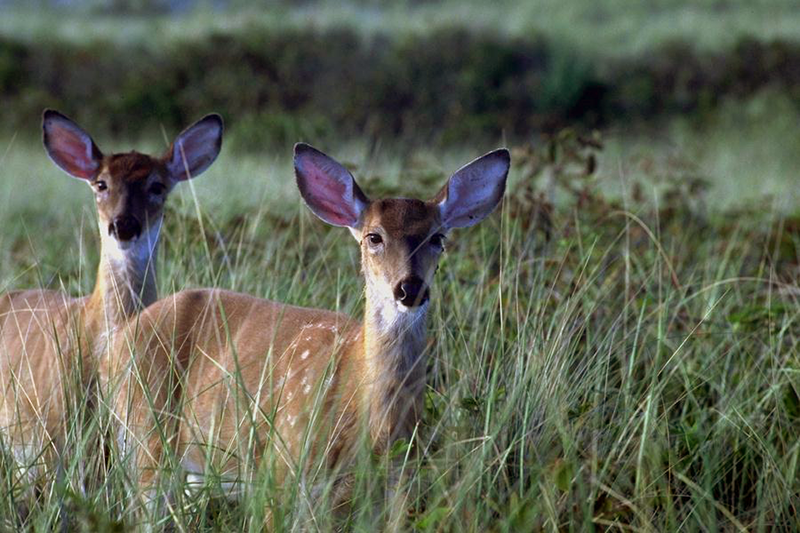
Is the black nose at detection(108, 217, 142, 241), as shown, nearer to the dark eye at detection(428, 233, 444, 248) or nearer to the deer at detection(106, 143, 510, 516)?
the deer at detection(106, 143, 510, 516)

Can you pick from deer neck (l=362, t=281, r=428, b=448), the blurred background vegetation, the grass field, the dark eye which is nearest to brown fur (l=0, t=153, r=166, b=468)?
deer neck (l=362, t=281, r=428, b=448)

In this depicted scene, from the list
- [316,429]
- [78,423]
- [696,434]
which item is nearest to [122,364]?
[78,423]

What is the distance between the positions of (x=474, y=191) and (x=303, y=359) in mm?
847

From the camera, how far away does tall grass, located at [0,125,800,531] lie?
3.85 metres

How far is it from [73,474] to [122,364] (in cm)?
77

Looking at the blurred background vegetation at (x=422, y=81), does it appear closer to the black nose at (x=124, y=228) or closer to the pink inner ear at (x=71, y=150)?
the pink inner ear at (x=71, y=150)

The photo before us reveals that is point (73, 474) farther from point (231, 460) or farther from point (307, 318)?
point (307, 318)

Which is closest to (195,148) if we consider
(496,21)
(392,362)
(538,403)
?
(392,362)

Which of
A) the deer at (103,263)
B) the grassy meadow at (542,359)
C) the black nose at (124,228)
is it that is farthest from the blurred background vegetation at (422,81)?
the black nose at (124,228)

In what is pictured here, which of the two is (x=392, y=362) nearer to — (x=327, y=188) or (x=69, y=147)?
(x=327, y=188)

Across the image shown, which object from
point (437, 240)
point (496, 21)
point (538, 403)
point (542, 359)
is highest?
point (496, 21)

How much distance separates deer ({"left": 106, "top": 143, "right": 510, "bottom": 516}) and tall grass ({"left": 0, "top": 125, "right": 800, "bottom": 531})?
0.13 m

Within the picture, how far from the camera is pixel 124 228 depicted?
18.8ft

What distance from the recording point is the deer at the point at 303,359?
167 inches
